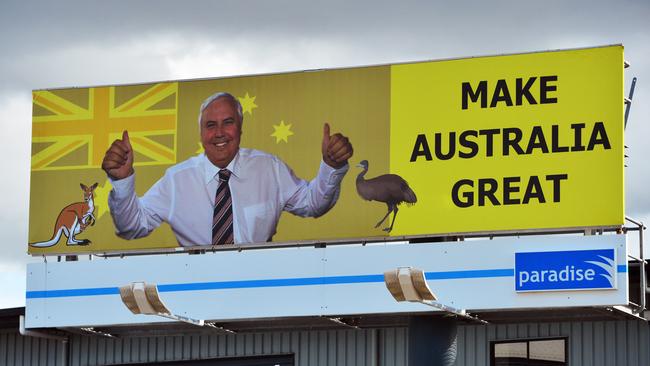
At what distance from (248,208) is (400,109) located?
3250 mm

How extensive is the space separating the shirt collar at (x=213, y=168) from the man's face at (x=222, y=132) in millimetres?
53

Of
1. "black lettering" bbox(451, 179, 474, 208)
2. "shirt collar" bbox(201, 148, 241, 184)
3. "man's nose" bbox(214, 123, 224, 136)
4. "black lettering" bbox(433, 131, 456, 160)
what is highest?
"man's nose" bbox(214, 123, 224, 136)

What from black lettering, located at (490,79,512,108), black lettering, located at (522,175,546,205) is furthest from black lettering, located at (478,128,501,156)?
black lettering, located at (522,175,546,205)

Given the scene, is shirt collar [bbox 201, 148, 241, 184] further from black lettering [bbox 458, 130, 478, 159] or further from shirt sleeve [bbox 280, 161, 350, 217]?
black lettering [bbox 458, 130, 478, 159]

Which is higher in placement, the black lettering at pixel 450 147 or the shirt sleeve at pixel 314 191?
the black lettering at pixel 450 147

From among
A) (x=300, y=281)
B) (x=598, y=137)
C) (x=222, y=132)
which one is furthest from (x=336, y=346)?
(x=598, y=137)

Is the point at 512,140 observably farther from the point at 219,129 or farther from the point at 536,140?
the point at 219,129

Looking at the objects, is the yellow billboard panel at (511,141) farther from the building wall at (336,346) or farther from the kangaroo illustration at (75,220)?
the kangaroo illustration at (75,220)

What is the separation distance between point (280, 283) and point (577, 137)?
5531 mm

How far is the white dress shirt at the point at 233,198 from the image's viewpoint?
29.0m

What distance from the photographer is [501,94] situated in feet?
91.4

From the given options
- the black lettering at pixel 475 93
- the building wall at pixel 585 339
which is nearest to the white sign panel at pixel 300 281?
the building wall at pixel 585 339

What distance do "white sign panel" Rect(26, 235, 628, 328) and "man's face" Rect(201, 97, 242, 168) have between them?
5.89ft

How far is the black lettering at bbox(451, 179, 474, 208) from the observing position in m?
27.8
